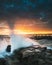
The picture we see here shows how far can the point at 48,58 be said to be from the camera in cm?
133

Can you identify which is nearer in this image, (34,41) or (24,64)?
(24,64)

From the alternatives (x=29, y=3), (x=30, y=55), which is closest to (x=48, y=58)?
(x=30, y=55)

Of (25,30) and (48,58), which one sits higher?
(25,30)

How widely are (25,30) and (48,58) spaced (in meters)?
0.32

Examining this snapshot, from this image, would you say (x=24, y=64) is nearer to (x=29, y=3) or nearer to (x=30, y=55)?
(x=30, y=55)

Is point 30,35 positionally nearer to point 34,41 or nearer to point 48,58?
point 34,41

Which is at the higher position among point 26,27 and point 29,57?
point 26,27

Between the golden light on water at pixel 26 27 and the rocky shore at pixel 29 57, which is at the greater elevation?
the golden light on water at pixel 26 27

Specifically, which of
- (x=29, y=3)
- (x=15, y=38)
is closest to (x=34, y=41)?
(x=15, y=38)

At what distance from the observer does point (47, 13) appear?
1.37 metres

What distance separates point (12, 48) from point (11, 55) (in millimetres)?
60

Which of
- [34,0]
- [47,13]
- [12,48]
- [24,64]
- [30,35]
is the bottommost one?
[24,64]

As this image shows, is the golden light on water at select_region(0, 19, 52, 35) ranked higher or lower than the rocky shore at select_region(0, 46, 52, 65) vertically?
higher

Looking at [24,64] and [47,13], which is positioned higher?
[47,13]
